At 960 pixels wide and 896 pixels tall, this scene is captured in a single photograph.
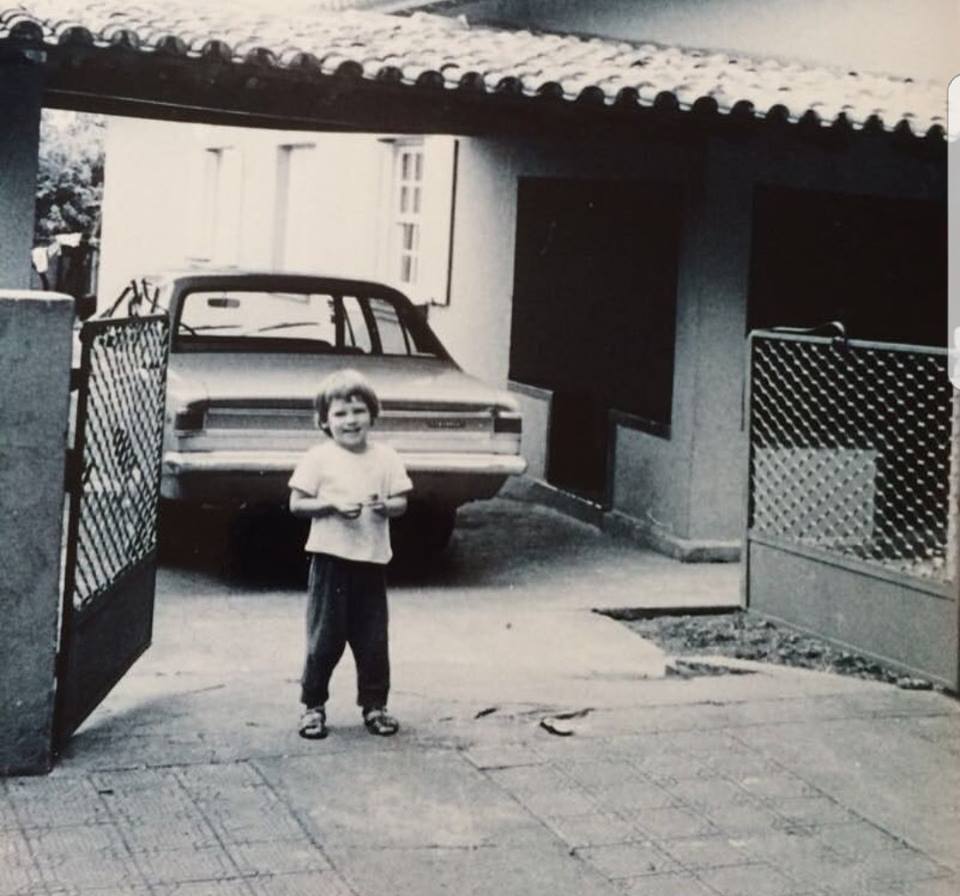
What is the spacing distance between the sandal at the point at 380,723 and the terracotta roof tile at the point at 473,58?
4.11 metres

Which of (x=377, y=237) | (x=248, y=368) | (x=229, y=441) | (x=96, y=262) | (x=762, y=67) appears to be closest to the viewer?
(x=229, y=441)

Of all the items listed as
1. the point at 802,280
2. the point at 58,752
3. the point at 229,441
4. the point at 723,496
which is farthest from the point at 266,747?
the point at 802,280

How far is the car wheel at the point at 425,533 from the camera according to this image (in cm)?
935

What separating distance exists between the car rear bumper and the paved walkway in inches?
39.9

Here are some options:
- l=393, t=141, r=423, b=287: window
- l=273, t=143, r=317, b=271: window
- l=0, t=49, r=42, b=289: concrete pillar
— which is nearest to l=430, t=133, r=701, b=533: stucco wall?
l=393, t=141, r=423, b=287: window

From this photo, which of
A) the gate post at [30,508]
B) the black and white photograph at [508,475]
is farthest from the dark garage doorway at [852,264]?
the gate post at [30,508]

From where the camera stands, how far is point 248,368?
875 cm

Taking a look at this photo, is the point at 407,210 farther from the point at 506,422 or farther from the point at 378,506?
the point at 378,506

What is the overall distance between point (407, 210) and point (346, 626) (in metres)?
9.75

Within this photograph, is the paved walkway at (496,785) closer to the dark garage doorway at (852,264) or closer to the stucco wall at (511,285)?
the stucco wall at (511,285)

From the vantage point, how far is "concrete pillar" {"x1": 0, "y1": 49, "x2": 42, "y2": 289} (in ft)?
27.5

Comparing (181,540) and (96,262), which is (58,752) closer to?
(181,540)

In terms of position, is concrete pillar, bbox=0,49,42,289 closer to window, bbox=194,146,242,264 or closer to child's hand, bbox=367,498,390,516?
child's hand, bbox=367,498,390,516

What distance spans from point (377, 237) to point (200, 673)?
A: 9182 mm
